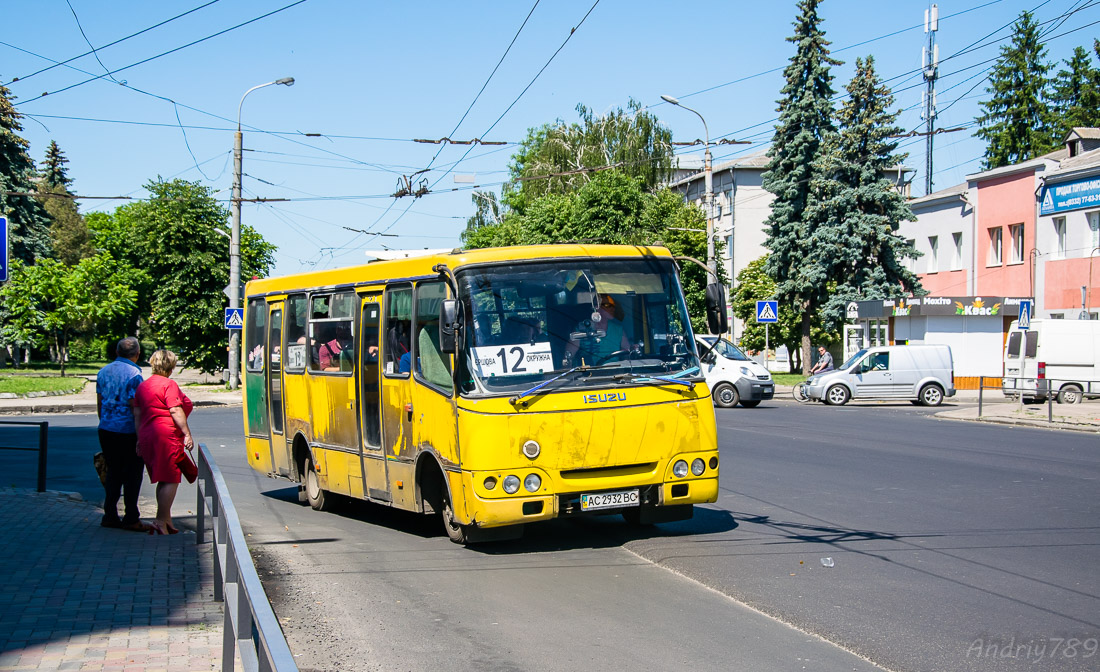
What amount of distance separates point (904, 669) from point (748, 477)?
883 cm

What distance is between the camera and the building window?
4697 cm

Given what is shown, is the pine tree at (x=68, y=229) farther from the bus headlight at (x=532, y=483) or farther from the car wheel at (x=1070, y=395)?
the bus headlight at (x=532, y=483)

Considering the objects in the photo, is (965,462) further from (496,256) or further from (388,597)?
(388,597)

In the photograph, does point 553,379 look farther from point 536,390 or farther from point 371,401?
point 371,401

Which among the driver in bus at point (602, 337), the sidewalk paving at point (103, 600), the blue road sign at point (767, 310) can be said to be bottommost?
the sidewalk paving at point (103, 600)

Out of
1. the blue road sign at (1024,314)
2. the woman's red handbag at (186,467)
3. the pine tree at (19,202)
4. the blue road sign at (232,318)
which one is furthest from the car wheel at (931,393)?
the pine tree at (19,202)

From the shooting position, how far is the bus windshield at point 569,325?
29.8 feet

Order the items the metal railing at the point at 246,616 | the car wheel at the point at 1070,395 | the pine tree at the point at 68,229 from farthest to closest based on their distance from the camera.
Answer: the pine tree at the point at 68,229, the car wheel at the point at 1070,395, the metal railing at the point at 246,616

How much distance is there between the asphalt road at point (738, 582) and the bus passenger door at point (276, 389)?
557 mm

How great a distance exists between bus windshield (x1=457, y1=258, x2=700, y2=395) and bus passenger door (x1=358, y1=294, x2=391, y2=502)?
6.23 feet

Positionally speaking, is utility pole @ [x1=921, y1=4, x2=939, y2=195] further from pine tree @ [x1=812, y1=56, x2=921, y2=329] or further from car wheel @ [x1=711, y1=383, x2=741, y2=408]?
car wheel @ [x1=711, y1=383, x2=741, y2=408]

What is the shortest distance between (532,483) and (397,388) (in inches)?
80.0

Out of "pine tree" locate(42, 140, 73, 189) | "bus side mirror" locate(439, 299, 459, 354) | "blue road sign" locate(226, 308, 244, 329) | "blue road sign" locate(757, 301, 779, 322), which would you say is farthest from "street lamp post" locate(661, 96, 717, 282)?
"pine tree" locate(42, 140, 73, 189)

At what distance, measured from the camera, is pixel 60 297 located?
5478 centimetres
